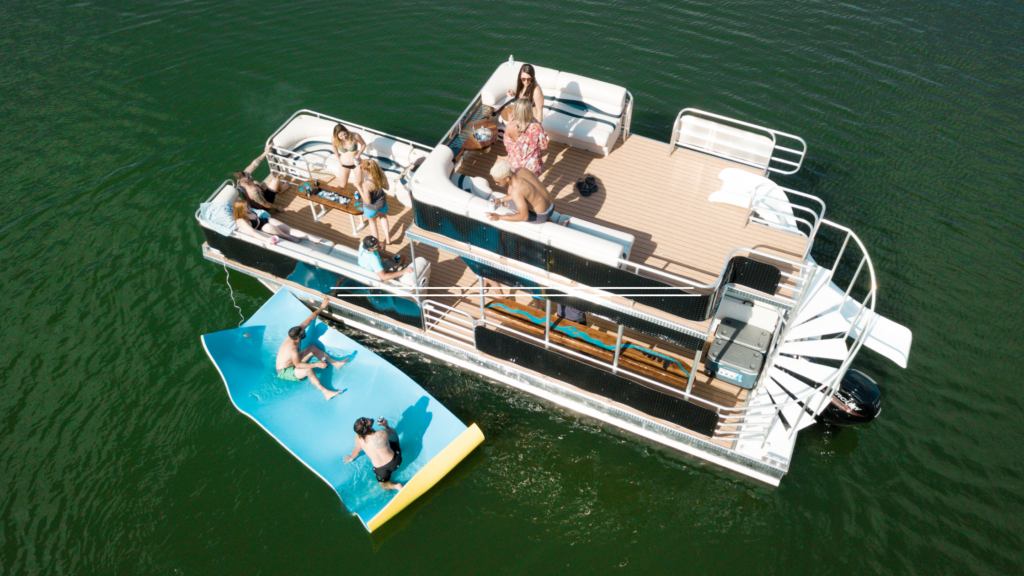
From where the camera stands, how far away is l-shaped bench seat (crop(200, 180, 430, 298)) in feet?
40.5

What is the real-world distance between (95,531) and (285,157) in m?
8.06

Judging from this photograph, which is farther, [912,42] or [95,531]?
[912,42]

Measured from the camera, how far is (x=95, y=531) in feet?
36.5

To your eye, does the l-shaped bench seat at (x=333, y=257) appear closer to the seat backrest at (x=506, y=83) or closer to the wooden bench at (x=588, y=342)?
the wooden bench at (x=588, y=342)

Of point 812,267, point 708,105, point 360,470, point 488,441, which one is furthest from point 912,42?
point 360,470

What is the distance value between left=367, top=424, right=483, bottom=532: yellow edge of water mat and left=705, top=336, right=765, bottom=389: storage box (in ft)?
14.2

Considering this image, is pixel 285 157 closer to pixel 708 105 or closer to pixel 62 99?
pixel 62 99

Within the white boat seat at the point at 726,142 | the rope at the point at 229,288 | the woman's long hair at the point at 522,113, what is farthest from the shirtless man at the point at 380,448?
the white boat seat at the point at 726,142

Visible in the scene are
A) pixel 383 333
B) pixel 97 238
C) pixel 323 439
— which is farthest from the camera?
pixel 97 238

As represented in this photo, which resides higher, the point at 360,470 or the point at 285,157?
the point at 285,157

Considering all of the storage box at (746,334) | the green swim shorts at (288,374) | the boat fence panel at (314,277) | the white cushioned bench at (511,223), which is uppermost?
the white cushioned bench at (511,223)

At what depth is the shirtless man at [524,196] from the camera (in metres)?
9.73

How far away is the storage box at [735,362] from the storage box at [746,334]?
0.08 metres

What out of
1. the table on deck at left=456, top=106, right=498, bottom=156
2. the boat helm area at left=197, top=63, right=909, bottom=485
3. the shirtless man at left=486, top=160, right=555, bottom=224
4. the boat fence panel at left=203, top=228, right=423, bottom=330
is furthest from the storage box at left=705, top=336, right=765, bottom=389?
the table on deck at left=456, top=106, right=498, bottom=156
